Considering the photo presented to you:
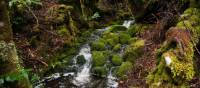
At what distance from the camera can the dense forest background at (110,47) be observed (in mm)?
6801

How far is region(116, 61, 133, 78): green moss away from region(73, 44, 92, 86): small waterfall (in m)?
0.86

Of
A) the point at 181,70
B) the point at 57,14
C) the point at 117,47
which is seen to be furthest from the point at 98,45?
the point at 181,70

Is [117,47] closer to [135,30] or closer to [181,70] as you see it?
[135,30]

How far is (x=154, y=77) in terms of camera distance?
6.97m

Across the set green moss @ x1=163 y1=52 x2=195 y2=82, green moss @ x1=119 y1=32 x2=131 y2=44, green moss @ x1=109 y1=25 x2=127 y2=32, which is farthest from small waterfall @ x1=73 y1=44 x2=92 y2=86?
green moss @ x1=163 y1=52 x2=195 y2=82

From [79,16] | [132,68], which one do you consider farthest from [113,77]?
[79,16]

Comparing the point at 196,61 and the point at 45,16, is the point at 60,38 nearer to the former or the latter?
the point at 45,16

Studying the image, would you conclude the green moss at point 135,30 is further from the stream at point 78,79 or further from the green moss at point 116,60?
the green moss at point 116,60

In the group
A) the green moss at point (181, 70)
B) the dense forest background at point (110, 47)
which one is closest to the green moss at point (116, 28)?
the dense forest background at point (110, 47)

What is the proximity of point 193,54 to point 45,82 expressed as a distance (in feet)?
13.0

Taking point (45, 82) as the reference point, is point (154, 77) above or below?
above

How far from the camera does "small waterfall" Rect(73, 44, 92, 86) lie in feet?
27.7

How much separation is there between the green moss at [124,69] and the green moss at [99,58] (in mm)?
752

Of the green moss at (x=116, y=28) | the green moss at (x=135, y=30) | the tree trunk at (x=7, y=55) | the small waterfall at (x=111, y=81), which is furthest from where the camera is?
the green moss at (x=116, y=28)
